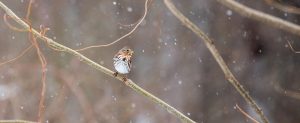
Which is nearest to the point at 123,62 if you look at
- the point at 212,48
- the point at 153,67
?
the point at 212,48

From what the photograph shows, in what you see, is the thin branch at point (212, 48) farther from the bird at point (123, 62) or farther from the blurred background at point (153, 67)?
the blurred background at point (153, 67)

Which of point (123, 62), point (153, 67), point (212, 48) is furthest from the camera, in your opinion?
point (153, 67)

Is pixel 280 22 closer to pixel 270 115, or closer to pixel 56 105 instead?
pixel 270 115

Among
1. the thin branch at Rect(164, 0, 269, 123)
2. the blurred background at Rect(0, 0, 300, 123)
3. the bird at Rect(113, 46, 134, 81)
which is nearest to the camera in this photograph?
the thin branch at Rect(164, 0, 269, 123)

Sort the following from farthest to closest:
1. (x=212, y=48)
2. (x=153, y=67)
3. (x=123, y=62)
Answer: (x=153, y=67) → (x=123, y=62) → (x=212, y=48)

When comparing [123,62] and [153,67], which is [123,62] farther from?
[153,67]

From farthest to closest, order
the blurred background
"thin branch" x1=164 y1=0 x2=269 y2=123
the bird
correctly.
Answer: the blurred background → the bird → "thin branch" x1=164 y1=0 x2=269 y2=123

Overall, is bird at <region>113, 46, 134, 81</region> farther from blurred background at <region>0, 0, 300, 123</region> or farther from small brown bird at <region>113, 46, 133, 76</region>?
blurred background at <region>0, 0, 300, 123</region>

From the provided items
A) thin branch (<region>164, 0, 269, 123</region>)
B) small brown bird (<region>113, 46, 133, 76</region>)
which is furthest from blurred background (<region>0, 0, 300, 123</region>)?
thin branch (<region>164, 0, 269, 123</region>)

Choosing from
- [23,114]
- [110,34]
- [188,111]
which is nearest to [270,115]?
[188,111]
